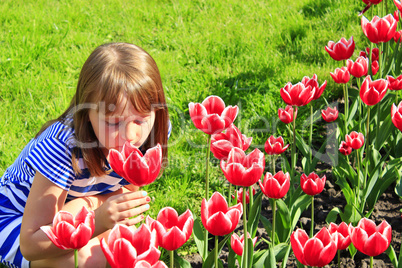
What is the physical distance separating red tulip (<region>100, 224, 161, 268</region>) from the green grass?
123cm

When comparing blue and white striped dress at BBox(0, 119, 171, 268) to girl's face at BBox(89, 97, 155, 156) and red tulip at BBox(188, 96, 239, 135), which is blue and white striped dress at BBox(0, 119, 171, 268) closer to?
girl's face at BBox(89, 97, 155, 156)

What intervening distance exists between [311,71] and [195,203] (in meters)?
1.54

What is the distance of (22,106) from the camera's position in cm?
306

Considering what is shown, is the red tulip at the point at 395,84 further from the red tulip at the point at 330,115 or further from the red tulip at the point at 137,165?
the red tulip at the point at 137,165

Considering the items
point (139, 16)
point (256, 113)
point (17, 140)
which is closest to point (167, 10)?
point (139, 16)

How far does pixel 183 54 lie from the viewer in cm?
376

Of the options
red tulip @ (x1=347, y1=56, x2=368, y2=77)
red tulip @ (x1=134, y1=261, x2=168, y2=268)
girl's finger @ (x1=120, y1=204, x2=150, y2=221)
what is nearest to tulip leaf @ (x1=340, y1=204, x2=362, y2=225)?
red tulip @ (x1=347, y1=56, x2=368, y2=77)

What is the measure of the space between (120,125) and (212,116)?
0.37 metres

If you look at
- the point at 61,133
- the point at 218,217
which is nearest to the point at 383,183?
the point at 218,217

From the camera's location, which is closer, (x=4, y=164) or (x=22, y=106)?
(x=4, y=164)

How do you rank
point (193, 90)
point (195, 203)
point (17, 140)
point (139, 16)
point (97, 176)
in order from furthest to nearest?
point (139, 16), point (193, 90), point (17, 140), point (195, 203), point (97, 176)

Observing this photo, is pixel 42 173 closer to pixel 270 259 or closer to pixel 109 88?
pixel 109 88

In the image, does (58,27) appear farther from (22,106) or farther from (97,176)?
(97,176)

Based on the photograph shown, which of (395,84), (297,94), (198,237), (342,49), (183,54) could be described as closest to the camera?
(198,237)
